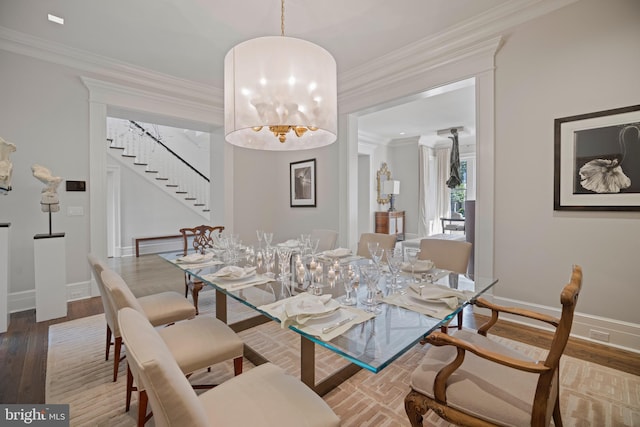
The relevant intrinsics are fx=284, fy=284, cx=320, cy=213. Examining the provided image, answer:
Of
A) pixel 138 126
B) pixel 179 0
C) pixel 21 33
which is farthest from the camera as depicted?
pixel 138 126

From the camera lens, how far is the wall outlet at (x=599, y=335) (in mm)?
2266

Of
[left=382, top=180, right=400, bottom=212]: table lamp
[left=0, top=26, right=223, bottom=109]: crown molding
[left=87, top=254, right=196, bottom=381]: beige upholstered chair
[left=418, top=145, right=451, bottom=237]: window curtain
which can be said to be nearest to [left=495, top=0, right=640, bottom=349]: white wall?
[left=87, top=254, right=196, bottom=381]: beige upholstered chair

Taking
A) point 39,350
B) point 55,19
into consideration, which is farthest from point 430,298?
point 55,19

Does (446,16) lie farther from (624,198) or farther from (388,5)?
(624,198)

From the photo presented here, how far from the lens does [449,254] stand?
2355 millimetres

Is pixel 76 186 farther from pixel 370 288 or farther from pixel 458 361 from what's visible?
pixel 458 361

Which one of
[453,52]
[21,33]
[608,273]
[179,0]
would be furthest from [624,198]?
[21,33]

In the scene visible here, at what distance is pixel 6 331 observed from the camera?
103 inches

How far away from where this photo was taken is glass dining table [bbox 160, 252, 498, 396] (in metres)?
1.05

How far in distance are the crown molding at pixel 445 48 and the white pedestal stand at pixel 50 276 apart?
3.90 m

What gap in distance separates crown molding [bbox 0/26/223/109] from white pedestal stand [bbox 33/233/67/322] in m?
2.04

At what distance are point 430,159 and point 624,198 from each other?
6053 millimetres

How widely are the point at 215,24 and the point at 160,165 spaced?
5399 mm

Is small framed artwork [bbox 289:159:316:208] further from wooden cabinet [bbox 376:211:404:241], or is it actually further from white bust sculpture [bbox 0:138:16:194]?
white bust sculpture [bbox 0:138:16:194]
